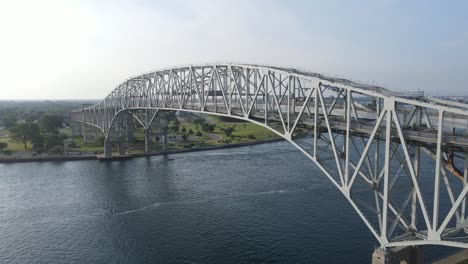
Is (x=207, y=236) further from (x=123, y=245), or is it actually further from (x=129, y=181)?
(x=129, y=181)

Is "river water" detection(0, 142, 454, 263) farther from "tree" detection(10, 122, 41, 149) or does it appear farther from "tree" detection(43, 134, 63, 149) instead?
"tree" detection(10, 122, 41, 149)

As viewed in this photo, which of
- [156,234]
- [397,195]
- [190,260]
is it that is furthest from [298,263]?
[397,195]

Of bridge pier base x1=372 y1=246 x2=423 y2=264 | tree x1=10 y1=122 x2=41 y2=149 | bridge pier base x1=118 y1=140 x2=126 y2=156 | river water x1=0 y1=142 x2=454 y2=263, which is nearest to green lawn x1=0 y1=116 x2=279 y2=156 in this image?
tree x1=10 y1=122 x2=41 y2=149

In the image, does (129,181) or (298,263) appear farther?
(129,181)

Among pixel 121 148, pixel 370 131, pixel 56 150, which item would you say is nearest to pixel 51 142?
pixel 56 150

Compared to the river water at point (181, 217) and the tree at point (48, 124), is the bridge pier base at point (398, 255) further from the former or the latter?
the tree at point (48, 124)

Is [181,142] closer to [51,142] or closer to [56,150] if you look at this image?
[56,150]
